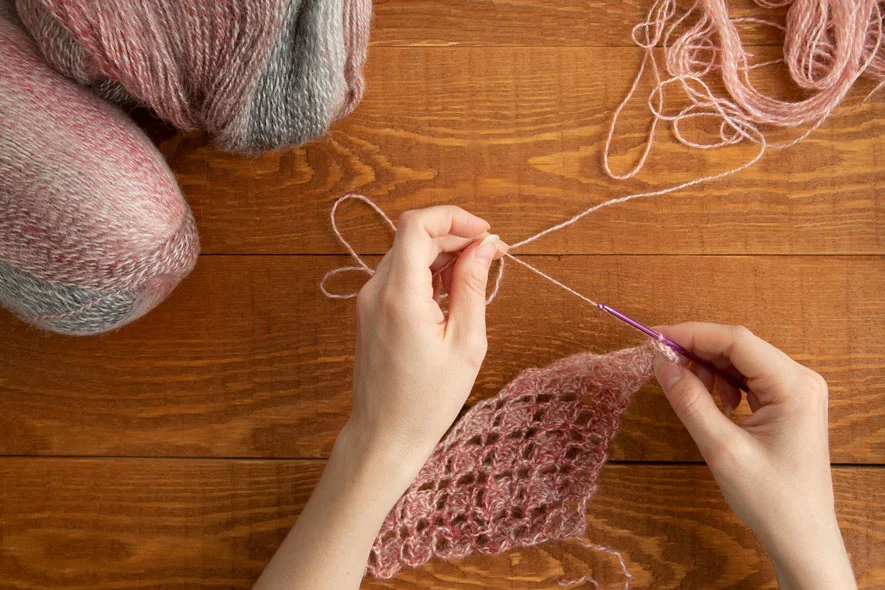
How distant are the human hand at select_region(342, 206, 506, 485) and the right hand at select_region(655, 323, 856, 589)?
1.00 feet

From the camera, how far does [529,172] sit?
101 centimetres

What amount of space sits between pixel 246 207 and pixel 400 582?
591mm

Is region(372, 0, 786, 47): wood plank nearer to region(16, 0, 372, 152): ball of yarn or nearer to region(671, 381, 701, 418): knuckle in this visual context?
region(16, 0, 372, 152): ball of yarn

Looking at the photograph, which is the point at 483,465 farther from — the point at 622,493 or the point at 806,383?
the point at 806,383

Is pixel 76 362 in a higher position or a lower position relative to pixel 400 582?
higher

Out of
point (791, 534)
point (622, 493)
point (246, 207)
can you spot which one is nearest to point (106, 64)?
point (246, 207)

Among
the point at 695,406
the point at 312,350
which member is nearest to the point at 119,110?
the point at 312,350

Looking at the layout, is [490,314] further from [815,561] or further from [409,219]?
[815,561]

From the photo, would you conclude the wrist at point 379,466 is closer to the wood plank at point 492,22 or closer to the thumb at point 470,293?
the thumb at point 470,293

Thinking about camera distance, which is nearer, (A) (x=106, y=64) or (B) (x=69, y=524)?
(A) (x=106, y=64)

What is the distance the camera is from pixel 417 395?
0.78 meters

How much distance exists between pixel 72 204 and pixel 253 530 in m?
0.51

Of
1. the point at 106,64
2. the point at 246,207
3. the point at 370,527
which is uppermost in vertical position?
the point at 106,64

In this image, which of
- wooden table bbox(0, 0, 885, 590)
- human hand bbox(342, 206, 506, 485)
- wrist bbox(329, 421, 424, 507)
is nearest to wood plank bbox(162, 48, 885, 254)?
wooden table bbox(0, 0, 885, 590)
